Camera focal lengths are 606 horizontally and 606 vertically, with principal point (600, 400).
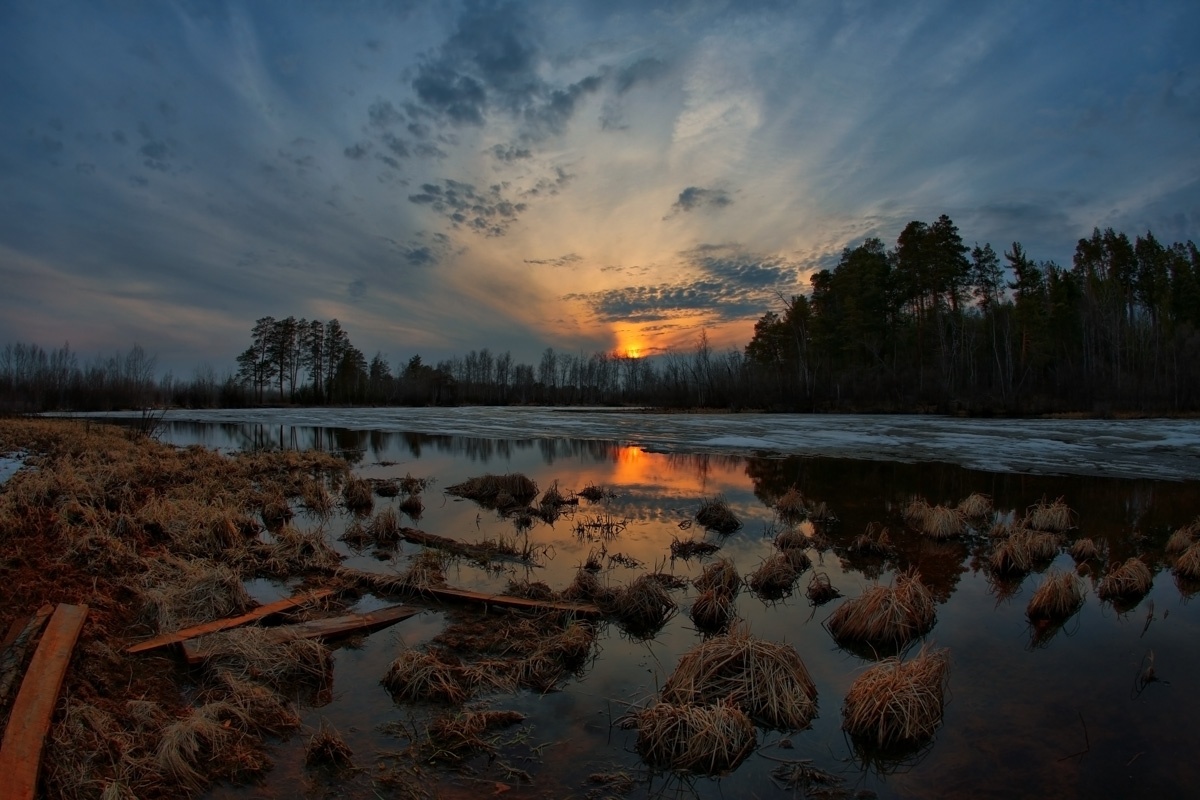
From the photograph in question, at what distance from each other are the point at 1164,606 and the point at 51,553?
1486 centimetres

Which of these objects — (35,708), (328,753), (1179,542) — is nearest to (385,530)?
(35,708)

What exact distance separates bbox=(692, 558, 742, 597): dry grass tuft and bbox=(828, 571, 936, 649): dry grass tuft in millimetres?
1335

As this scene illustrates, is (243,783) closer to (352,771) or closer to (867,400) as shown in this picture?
(352,771)

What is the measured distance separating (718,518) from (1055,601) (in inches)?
218

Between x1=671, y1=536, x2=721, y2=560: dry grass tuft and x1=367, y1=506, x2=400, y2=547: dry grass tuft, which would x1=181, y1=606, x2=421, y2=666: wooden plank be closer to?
x1=367, y1=506, x2=400, y2=547: dry grass tuft

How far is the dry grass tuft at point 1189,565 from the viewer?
8.88 metres

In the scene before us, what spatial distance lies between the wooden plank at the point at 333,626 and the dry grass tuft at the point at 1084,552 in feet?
33.6

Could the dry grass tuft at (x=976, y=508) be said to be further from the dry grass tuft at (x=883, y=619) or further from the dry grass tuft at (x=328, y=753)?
the dry grass tuft at (x=328, y=753)

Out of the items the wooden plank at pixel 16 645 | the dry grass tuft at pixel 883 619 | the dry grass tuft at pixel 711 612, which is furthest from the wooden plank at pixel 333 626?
the dry grass tuft at pixel 883 619

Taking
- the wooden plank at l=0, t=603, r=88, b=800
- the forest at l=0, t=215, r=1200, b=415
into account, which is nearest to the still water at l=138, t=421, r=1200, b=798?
the wooden plank at l=0, t=603, r=88, b=800

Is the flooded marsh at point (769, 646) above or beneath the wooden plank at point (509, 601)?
beneath

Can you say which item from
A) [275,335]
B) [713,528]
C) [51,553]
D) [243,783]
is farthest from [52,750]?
[275,335]

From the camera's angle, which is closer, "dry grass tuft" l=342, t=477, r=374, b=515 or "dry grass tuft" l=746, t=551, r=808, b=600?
"dry grass tuft" l=746, t=551, r=808, b=600

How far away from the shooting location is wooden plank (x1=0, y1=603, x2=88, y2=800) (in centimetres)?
363
